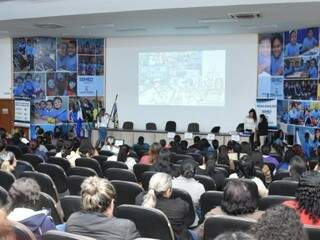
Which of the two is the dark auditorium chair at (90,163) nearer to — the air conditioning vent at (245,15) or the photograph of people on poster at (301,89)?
the air conditioning vent at (245,15)

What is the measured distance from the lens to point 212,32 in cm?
1330

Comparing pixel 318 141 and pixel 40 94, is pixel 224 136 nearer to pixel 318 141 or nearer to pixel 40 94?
pixel 318 141

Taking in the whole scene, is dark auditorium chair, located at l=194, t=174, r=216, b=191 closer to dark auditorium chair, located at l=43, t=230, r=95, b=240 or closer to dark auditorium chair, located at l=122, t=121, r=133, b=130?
dark auditorium chair, located at l=43, t=230, r=95, b=240

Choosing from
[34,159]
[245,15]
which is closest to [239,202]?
[34,159]

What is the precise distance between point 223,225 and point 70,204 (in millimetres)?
1452

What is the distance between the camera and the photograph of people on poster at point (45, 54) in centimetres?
1448

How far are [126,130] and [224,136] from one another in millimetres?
3062

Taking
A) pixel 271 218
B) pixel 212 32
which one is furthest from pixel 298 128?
pixel 271 218

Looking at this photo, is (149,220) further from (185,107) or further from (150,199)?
(185,107)

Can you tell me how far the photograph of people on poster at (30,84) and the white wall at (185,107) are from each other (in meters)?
2.18

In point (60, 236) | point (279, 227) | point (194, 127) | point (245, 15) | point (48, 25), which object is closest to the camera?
point (279, 227)

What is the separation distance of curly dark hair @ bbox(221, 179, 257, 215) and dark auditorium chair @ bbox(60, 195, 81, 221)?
1226mm

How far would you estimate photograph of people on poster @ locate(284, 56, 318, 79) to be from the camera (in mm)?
12031

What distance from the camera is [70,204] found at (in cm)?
398
